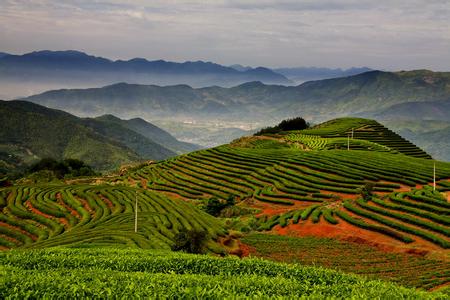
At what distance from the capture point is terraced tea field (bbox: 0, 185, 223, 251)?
136 ft

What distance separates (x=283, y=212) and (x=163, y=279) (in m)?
53.1

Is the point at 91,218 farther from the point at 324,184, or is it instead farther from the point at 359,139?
the point at 359,139

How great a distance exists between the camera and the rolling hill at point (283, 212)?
1661 inches

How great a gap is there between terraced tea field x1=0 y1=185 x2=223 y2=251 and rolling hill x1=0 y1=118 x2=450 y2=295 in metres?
0.14

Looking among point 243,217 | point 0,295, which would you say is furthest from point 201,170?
point 0,295

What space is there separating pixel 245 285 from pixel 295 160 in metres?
77.5

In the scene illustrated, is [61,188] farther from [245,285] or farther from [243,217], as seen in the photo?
[245,285]

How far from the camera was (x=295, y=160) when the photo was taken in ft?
313

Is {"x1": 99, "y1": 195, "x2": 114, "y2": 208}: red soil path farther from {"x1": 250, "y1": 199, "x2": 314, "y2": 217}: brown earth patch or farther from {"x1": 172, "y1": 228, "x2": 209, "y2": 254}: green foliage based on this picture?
{"x1": 172, "y1": 228, "x2": 209, "y2": 254}: green foliage

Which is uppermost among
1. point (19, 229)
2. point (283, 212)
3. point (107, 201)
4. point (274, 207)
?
point (107, 201)

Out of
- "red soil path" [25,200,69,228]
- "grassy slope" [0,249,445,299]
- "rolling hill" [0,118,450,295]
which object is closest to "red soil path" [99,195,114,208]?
"rolling hill" [0,118,450,295]

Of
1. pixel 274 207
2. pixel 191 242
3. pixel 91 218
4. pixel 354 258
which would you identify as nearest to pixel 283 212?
pixel 274 207

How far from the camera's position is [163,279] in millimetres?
19250

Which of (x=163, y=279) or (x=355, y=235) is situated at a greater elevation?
(x=163, y=279)
